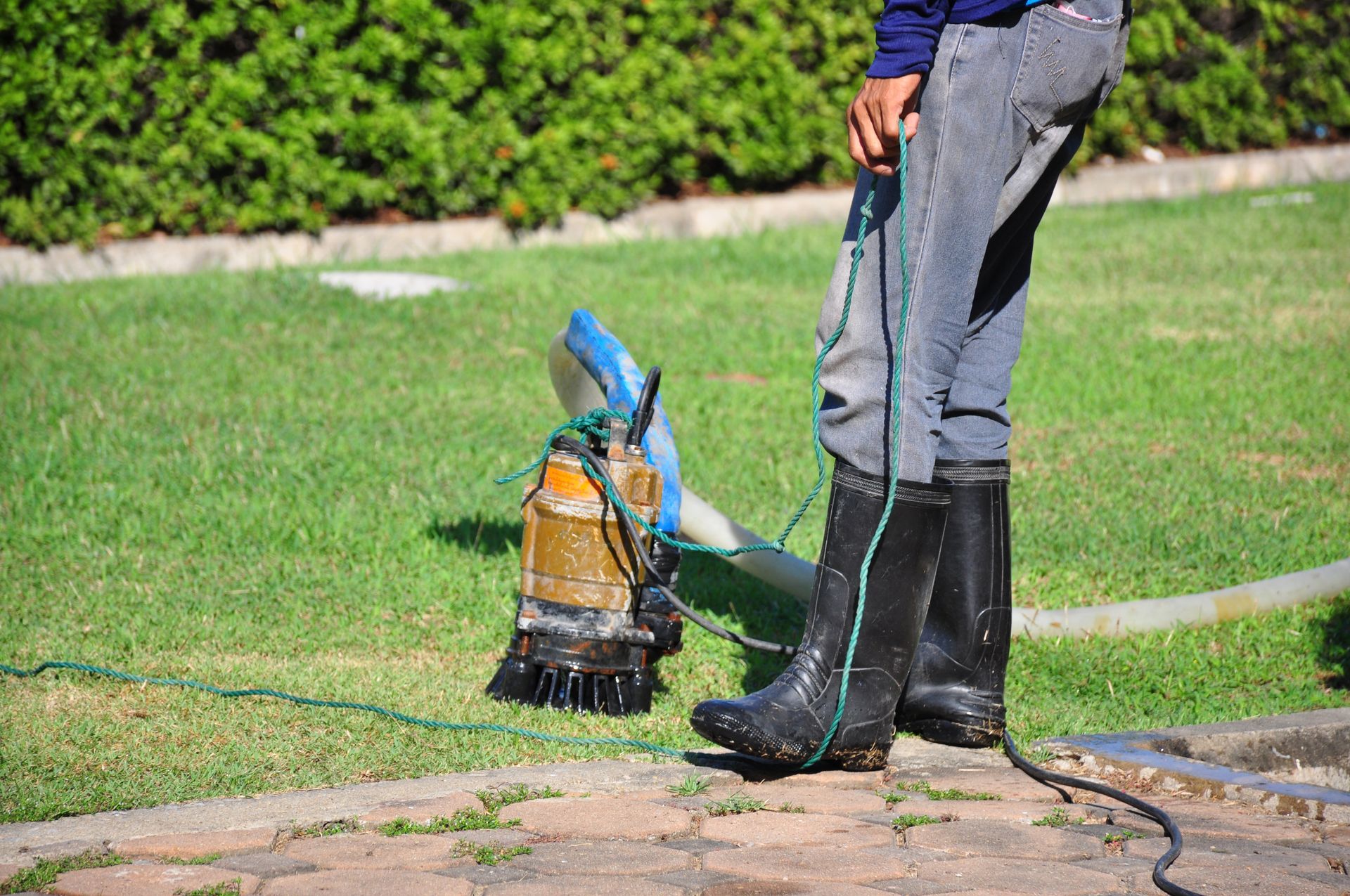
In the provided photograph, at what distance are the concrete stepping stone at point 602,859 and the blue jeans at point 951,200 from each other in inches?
33.7

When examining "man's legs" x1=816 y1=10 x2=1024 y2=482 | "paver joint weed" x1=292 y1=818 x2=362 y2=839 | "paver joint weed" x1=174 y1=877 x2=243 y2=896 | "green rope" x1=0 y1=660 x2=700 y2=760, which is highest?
"man's legs" x1=816 y1=10 x2=1024 y2=482

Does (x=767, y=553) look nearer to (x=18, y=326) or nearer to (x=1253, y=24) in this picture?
(x=18, y=326)

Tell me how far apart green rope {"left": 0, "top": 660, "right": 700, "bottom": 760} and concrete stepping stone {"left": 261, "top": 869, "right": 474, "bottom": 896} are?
698mm

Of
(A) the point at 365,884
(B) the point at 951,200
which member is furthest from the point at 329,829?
(B) the point at 951,200

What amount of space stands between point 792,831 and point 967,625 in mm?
749

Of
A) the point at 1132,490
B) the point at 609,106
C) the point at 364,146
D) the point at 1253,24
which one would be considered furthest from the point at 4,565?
the point at 1253,24

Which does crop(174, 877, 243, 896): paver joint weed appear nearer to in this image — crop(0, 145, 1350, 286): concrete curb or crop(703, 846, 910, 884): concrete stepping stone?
crop(703, 846, 910, 884): concrete stepping stone

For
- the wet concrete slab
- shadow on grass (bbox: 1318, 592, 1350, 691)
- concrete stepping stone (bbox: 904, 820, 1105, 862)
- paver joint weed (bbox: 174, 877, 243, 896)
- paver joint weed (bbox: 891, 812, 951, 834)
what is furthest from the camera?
shadow on grass (bbox: 1318, 592, 1350, 691)

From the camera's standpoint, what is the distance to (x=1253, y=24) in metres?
11.7

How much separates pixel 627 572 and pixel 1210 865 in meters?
1.29

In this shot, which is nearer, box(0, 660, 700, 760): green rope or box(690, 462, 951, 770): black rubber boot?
box(690, 462, 951, 770): black rubber boot

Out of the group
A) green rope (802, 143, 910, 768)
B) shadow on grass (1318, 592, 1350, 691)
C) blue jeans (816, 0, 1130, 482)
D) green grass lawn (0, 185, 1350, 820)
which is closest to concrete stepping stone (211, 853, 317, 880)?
green grass lawn (0, 185, 1350, 820)

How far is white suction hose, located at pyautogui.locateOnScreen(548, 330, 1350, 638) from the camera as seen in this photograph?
11.9 feet

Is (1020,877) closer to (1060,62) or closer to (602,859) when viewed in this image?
(602,859)
